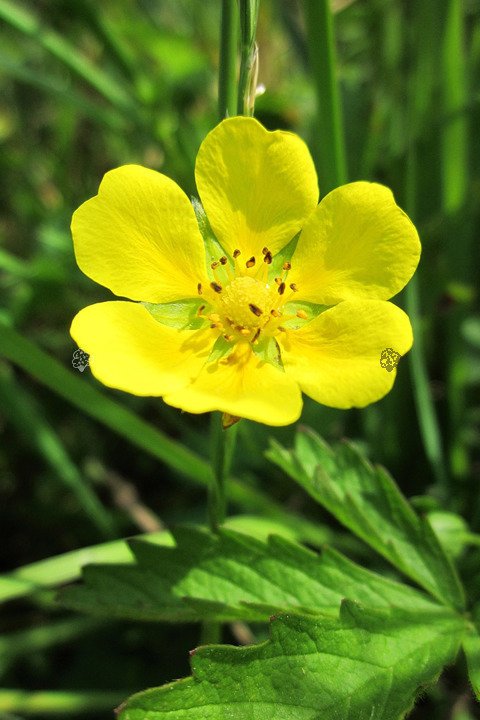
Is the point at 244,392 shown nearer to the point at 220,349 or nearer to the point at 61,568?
the point at 220,349

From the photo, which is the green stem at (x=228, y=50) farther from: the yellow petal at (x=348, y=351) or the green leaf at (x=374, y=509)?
the green leaf at (x=374, y=509)

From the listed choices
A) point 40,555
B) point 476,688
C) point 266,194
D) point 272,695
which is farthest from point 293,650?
point 40,555

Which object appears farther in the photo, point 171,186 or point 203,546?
point 203,546

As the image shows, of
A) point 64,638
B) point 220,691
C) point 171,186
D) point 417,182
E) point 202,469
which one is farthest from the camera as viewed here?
point 417,182

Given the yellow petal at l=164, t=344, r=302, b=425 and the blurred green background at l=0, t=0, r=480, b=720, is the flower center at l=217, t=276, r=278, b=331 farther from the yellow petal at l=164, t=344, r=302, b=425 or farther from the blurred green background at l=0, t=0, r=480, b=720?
the blurred green background at l=0, t=0, r=480, b=720

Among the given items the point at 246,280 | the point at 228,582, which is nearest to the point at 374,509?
the point at 228,582

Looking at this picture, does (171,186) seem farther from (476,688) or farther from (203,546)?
(476,688)

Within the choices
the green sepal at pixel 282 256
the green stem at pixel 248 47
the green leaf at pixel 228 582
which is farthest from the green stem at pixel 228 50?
the green leaf at pixel 228 582

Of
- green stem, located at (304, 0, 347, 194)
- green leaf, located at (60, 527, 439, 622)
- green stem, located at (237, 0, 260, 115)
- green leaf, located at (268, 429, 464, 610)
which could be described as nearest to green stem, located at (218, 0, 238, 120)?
green stem, located at (237, 0, 260, 115)
